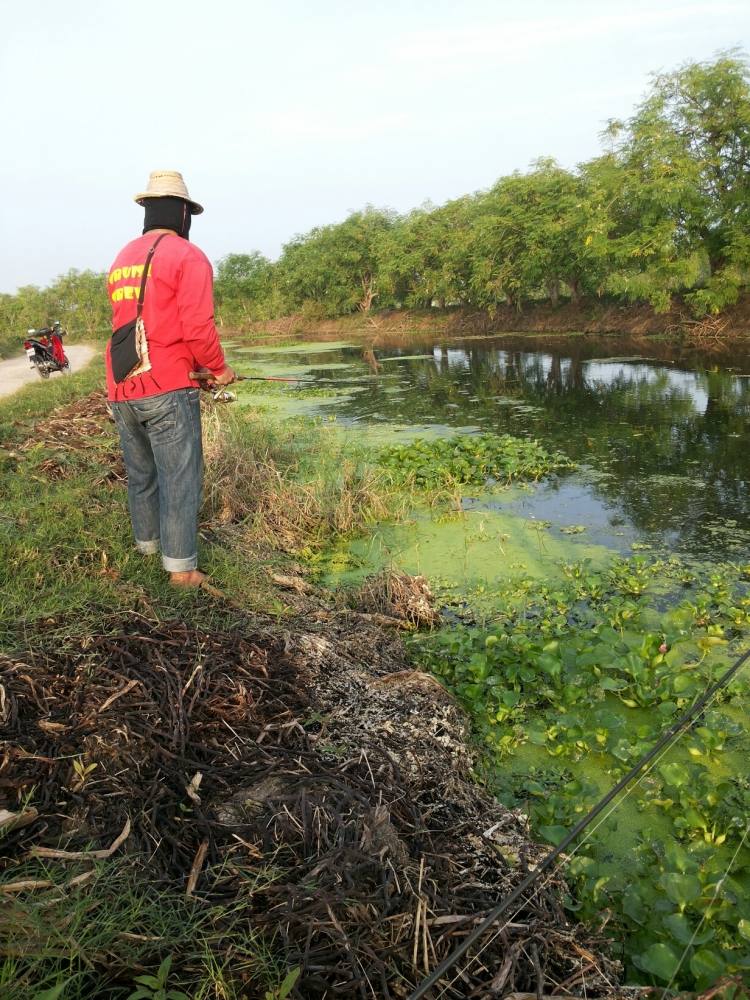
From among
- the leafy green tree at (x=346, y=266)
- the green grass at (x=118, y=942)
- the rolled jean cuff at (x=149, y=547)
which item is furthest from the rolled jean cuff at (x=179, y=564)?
the leafy green tree at (x=346, y=266)

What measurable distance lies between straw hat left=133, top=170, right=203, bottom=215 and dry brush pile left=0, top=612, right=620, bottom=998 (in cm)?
188

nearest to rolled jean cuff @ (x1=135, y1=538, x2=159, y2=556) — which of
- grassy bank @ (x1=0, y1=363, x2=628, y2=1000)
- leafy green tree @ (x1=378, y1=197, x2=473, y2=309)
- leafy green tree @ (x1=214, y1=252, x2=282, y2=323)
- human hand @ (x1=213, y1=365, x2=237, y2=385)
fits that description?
grassy bank @ (x1=0, y1=363, x2=628, y2=1000)

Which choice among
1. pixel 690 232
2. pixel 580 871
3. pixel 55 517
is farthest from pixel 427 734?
pixel 690 232

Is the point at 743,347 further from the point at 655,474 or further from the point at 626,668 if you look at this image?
the point at 626,668

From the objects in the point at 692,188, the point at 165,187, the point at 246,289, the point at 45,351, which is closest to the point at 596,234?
the point at 692,188

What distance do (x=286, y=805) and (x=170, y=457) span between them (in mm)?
1730

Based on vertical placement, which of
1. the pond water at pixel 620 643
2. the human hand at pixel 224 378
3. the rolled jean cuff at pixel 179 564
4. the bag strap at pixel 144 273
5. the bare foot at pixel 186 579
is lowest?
the pond water at pixel 620 643

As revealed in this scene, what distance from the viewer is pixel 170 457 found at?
118 inches

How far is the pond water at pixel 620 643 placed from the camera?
1841 millimetres

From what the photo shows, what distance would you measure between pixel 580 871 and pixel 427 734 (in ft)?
2.12

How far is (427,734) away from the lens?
2332 mm

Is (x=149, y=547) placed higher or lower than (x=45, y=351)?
lower

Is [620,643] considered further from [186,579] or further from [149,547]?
[149,547]

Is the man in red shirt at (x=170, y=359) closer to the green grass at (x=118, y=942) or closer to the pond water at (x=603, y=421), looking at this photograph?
the green grass at (x=118, y=942)
